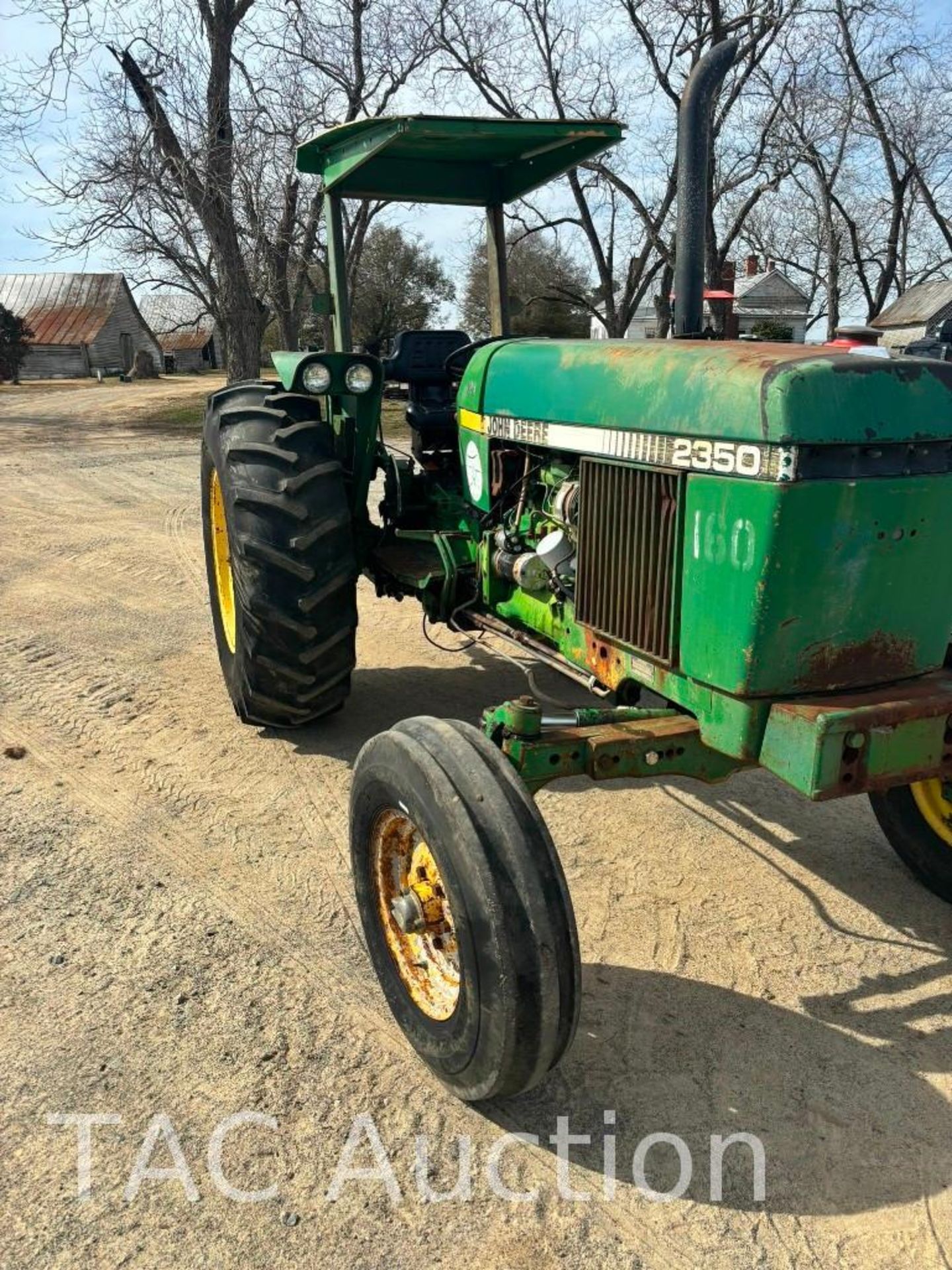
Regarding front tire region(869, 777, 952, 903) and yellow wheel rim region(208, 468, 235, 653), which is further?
yellow wheel rim region(208, 468, 235, 653)

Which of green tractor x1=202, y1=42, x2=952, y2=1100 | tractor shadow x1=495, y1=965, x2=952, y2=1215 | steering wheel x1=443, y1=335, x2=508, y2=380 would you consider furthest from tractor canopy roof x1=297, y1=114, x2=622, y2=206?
tractor shadow x1=495, y1=965, x2=952, y2=1215

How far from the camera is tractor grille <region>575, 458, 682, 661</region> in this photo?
277 cm

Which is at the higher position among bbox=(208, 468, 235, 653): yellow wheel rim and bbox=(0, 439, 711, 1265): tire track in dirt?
bbox=(208, 468, 235, 653): yellow wheel rim

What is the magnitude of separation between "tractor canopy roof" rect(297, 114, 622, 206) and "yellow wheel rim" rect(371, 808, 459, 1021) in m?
2.49

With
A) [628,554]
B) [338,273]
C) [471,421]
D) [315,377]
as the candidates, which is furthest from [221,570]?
[628,554]

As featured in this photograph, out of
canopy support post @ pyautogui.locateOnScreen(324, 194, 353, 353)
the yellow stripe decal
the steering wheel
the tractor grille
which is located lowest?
the tractor grille

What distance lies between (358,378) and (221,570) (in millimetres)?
1310

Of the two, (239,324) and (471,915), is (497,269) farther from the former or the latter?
(239,324)

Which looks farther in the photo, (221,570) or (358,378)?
(221,570)

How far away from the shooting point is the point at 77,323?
40.8 m

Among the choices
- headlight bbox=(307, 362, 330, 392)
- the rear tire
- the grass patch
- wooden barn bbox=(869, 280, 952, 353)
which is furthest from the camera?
wooden barn bbox=(869, 280, 952, 353)

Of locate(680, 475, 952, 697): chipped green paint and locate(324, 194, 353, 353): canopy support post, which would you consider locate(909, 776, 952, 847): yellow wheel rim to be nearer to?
locate(680, 475, 952, 697): chipped green paint

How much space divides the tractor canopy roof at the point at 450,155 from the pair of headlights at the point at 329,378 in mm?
766

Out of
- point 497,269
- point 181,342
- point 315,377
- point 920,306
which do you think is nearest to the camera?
point 315,377
